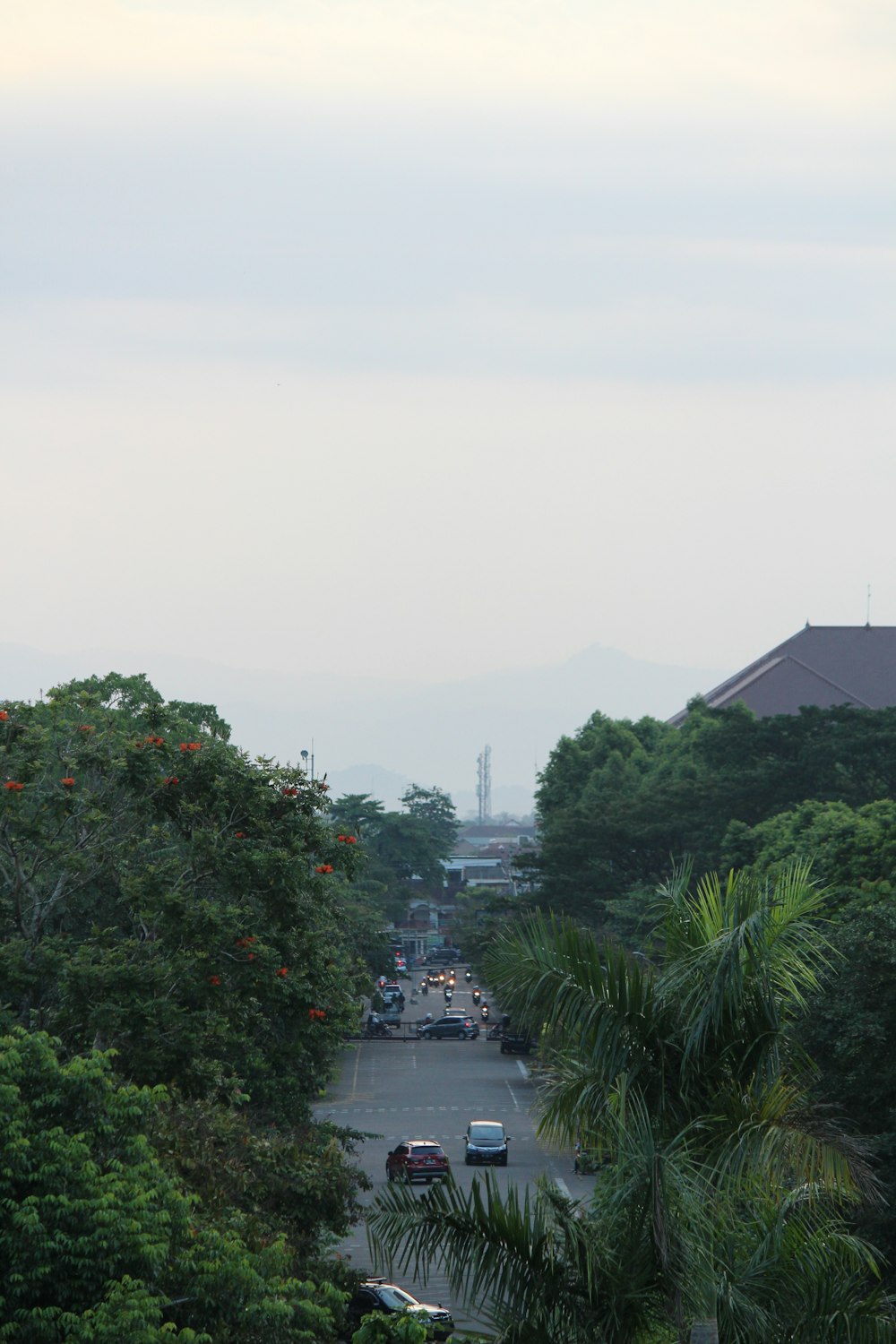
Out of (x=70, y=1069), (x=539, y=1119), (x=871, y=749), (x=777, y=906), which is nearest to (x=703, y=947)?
(x=777, y=906)

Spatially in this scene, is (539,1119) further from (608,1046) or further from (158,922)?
(158,922)

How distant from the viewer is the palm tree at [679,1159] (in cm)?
941

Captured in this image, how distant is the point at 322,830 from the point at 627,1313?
14.1 m

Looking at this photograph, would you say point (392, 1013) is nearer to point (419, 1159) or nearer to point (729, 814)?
point (729, 814)

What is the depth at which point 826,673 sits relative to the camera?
9794 cm

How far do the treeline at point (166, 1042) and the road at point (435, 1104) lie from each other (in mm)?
5328

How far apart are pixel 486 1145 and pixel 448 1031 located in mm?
35583

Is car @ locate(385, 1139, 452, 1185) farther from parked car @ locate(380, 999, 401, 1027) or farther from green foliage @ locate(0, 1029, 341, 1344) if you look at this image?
parked car @ locate(380, 999, 401, 1027)

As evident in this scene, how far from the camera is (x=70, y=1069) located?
12945 mm

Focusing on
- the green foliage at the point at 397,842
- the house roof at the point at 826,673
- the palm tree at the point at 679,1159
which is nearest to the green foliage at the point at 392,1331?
the palm tree at the point at 679,1159

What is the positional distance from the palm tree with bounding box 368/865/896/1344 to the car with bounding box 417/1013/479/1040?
63.5 meters

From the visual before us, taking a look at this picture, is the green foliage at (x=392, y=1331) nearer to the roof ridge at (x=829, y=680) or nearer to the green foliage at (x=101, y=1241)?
the green foliage at (x=101, y=1241)

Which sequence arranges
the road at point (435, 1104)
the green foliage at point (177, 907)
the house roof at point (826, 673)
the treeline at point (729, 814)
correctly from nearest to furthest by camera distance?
1. the green foliage at point (177, 907)
2. the road at point (435, 1104)
3. the treeline at point (729, 814)
4. the house roof at point (826, 673)

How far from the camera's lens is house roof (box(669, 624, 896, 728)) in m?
92.9
